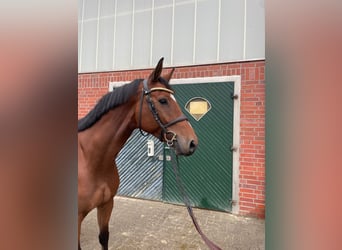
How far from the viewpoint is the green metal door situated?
3465mm

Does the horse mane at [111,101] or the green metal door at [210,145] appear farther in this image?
the green metal door at [210,145]

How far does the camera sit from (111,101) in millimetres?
1790

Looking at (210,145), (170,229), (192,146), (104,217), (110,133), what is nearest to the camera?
(192,146)

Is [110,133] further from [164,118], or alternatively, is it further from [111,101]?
[164,118]

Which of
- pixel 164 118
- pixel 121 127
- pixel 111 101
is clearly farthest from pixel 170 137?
pixel 111 101

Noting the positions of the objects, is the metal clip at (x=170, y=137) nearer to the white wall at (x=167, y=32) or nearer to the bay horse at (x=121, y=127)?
the bay horse at (x=121, y=127)

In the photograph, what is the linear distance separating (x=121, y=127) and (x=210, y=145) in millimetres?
2052

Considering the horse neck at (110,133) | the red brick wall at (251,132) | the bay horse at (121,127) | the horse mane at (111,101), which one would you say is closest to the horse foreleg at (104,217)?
the bay horse at (121,127)

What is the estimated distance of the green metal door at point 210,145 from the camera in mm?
3465

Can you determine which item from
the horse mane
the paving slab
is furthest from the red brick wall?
the horse mane

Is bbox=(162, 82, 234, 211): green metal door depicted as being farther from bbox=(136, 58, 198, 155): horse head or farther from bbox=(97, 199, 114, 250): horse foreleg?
bbox=(136, 58, 198, 155): horse head

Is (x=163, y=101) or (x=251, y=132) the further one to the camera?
(x=251, y=132)

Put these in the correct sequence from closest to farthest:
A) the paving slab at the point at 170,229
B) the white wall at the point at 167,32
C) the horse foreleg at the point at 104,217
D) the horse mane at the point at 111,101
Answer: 1. the horse mane at the point at 111,101
2. the horse foreleg at the point at 104,217
3. the paving slab at the point at 170,229
4. the white wall at the point at 167,32
